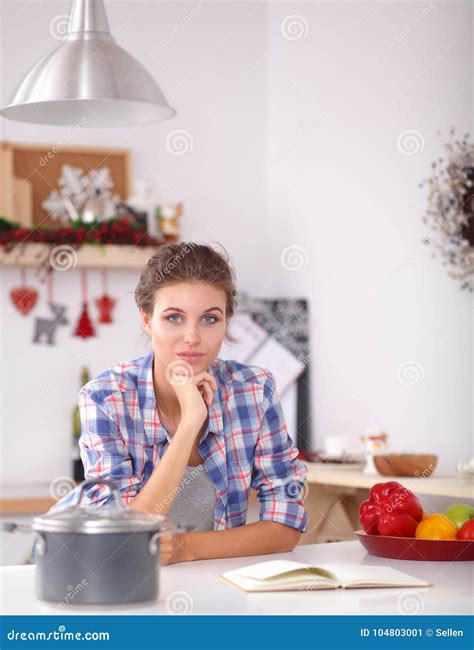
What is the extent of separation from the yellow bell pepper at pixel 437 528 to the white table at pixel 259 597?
6 cm

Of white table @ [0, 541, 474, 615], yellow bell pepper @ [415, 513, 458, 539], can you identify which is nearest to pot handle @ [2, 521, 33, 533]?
white table @ [0, 541, 474, 615]

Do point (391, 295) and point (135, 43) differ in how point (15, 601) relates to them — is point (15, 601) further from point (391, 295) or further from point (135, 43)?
point (135, 43)

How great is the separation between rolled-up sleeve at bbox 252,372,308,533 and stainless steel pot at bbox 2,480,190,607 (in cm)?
77

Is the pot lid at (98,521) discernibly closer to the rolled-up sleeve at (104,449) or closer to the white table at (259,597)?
the white table at (259,597)

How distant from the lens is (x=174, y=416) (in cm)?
224

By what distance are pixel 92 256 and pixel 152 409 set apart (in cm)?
225

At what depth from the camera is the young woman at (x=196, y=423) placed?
2.03 meters

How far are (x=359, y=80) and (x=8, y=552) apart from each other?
8.25 ft

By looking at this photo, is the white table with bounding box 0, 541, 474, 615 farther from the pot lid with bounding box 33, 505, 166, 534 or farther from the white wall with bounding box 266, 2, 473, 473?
the white wall with bounding box 266, 2, 473, 473

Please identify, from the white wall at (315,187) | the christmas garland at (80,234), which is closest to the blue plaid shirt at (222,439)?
the white wall at (315,187)

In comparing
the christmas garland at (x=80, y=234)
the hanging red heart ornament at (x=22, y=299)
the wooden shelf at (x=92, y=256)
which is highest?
the christmas garland at (x=80, y=234)

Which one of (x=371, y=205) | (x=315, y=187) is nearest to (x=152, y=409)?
(x=371, y=205)

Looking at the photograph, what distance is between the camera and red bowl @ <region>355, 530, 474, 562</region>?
1.87 m

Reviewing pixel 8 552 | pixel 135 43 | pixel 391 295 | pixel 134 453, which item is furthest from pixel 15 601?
pixel 135 43
